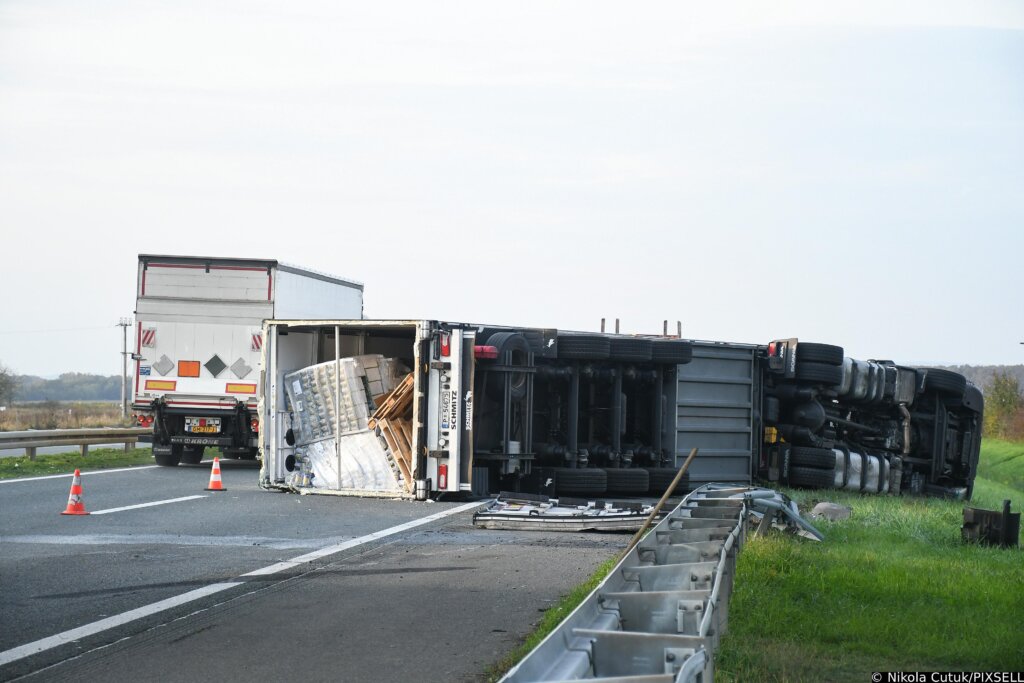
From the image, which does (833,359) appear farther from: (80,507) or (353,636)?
(353,636)

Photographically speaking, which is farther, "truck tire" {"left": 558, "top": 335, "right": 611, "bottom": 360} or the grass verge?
"truck tire" {"left": 558, "top": 335, "right": 611, "bottom": 360}

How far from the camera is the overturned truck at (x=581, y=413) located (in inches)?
675

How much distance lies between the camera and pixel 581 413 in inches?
762

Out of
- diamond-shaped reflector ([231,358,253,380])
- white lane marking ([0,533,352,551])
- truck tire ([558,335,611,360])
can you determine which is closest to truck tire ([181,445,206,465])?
diamond-shaped reflector ([231,358,253,380])

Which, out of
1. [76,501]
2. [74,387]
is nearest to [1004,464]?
[76,501]

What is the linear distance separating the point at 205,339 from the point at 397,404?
727 centimetres

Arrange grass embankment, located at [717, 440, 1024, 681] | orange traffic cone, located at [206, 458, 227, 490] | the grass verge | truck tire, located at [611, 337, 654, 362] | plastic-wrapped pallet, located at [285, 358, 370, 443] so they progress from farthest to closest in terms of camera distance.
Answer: orange traffic cone, located at [206, 458, 227, 490] → truck tire, located at [611, 337, 654, 362] → plastic-wrapped pallet, located at [285, 358, 370, 443] → grass embankment, located at [717, 440, 1024, 681] → the grass verge

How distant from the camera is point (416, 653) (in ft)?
23.8

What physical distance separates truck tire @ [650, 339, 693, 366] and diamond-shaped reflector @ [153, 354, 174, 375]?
983 centimetres

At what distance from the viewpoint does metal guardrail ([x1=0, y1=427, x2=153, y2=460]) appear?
25.2 m

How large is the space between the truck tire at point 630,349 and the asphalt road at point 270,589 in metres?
3.95

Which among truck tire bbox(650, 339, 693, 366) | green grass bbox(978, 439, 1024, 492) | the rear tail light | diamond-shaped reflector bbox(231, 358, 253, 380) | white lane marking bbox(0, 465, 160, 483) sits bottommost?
green grass bbox(978, 439, 1024, 492)

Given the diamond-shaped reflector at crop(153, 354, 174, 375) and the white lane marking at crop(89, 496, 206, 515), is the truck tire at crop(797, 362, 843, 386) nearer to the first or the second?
the white lane marking at crop(89, 496, 206, 515)

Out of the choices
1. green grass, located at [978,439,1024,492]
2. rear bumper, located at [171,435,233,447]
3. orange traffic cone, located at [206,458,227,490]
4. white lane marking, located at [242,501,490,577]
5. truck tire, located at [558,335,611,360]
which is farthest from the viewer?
green grass, located at [978,439,1024,492]
